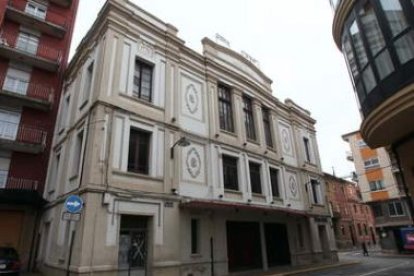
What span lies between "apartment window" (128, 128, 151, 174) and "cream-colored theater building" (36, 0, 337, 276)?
0.05 meters

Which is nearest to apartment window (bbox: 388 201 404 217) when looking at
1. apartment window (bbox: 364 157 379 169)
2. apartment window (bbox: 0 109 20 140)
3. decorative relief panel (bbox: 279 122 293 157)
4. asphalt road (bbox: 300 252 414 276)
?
apartment window (bbox: 364 157 379 169)

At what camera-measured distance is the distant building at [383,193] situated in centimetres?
3127

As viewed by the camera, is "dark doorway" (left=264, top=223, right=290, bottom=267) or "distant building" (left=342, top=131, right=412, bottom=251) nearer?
"dark doorway" (left=264, top=223, right=290, bottom=267)

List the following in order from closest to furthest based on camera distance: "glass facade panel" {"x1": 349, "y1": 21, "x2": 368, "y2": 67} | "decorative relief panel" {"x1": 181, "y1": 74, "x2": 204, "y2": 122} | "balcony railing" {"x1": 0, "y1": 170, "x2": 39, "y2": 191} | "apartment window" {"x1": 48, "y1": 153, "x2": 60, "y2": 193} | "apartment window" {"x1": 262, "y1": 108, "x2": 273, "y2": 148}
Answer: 1. "glass facade panel" {"x1": 349, "y1": 21, "x2": 368, "y2": 67}
2. "balcony railing" {"x1": 0, "y1": 170, "x2": 39, "y2": 191}
3. "apartment window" {"x1": 48, "y1": 153, "x2": 60, "y2": 193}
4. "decorative relief panel" {"x1": 181, "y1": 74, "x2": 204, "y2": 122}
5. "apartment window" {"x1": 262, "y1": 108, "x2": 273, "y2": 148}

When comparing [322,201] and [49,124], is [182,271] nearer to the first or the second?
[49,124]

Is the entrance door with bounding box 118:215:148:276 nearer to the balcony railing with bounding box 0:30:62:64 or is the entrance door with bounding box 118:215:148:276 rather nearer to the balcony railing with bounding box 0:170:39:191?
the balcony railing with bounding box 0:170:39:191

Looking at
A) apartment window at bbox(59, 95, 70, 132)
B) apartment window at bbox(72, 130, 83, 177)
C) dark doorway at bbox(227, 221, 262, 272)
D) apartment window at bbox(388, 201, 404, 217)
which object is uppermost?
apartment window at bbox(59, 95, 70, 132)

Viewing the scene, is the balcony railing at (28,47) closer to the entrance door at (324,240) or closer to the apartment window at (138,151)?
the apartment window at (138,151)

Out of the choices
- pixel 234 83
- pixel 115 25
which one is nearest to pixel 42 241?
pixel 115 25

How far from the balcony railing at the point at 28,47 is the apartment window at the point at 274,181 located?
15.5 metres

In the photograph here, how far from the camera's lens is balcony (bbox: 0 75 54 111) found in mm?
15977

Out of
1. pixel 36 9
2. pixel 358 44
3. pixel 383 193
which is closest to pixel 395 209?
pixel 383 193

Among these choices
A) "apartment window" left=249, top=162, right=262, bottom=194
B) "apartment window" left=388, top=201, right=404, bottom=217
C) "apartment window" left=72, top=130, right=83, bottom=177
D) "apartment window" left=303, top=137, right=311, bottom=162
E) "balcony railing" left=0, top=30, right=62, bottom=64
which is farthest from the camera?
"apartment window" left=388, top=201, right=404, bottom=217

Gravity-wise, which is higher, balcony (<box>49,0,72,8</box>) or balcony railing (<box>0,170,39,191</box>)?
balcony (<box>49,0,72,8</box>)
